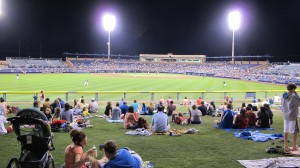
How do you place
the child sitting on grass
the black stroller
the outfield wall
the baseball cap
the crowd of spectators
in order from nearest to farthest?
the baseball cap, the black stroller, the child sitting on grass, the outfield wall, the crowd of spectators

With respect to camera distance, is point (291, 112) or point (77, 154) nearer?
point (77, 154)

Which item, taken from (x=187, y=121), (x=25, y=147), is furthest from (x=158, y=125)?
(x=25, y=147)

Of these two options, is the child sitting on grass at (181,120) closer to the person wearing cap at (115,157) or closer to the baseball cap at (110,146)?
the person wearing cap at (115,157)

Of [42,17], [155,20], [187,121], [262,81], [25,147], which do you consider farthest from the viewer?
[155,20]

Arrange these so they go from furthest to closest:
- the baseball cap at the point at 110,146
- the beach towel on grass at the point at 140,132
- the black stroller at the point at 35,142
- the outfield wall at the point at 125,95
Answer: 1. the outfield wall at the point at 125,95
2. the beach towel on grass at the point at 140,132
3. the black stroller at the point at 35,142
4. the baseball cap at the point at 110,146

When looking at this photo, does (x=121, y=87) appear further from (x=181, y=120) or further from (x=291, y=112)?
(x=291, y=112)

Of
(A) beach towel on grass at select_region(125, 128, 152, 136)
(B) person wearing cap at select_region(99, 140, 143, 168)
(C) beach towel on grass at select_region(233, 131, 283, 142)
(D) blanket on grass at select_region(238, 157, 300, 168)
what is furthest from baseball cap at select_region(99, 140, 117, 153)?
(C) beach towel on grass at select_region(233, 131, 283, 142)

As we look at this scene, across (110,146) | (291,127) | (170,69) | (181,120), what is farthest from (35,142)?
(170,69)

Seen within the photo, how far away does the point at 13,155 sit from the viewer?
30.9 feet

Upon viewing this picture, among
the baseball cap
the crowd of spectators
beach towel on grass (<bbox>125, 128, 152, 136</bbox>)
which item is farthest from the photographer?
the crowd of spectators

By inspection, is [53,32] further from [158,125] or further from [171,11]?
[158,125]

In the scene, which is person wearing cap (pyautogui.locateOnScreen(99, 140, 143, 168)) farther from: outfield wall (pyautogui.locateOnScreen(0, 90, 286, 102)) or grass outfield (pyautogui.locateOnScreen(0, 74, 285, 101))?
grass outfield (pyautogui.locateOnScreen(0, 74, 285, 101))

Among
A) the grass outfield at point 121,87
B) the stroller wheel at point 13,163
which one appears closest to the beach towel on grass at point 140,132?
the stroller wheel at point 13,163

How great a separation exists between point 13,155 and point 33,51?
372 ft
